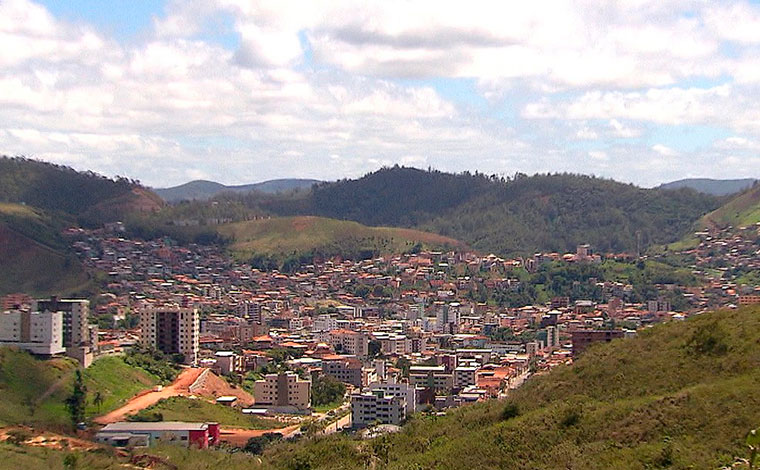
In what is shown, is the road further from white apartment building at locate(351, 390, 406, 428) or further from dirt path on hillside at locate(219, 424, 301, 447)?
dirt path on hillside at locate(219, 424, 301, 447)

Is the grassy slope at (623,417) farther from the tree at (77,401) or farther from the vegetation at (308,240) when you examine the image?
the vegetation at (308,240)

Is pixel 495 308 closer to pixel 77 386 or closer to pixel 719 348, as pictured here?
pixel 77 386

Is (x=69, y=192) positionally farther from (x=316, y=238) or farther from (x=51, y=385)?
(x=51, y=385)

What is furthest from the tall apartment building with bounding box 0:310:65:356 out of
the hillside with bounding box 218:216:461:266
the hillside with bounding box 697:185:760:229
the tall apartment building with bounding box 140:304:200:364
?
the hillside with bounding box 697:185:760:229

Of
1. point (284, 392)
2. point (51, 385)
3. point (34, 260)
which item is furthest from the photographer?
point (34, 260)

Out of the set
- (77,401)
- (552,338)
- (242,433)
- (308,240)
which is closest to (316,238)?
(308,240)

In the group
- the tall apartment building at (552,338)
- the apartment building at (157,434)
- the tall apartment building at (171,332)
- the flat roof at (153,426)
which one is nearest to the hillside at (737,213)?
the tall apartment building at (552,338)
